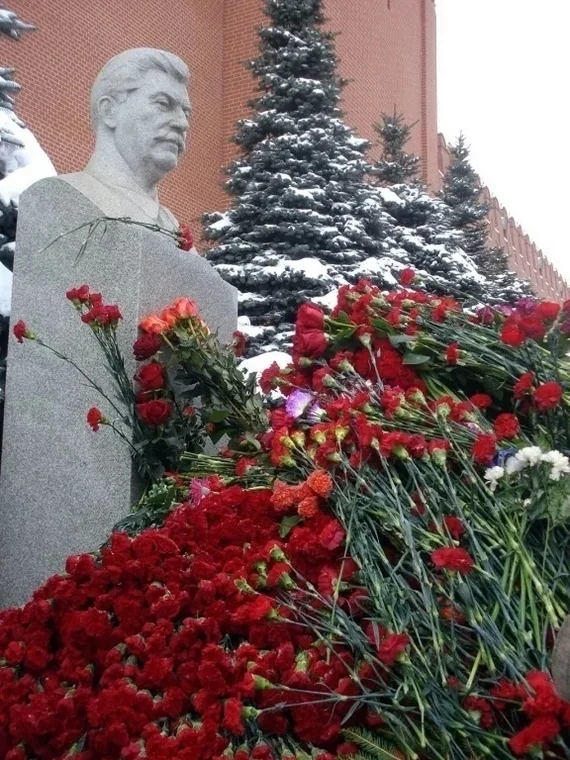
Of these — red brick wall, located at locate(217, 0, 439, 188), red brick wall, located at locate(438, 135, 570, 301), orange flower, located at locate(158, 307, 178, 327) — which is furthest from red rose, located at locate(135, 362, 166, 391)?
red brick wall, located at locate(438, 135, 570, 301)

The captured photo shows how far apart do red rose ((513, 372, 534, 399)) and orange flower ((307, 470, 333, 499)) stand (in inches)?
18.7

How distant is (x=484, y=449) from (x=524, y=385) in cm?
21

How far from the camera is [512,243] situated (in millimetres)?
27859

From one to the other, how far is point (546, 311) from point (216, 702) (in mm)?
1072

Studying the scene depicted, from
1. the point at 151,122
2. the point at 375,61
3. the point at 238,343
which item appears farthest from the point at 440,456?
the point at 375,61

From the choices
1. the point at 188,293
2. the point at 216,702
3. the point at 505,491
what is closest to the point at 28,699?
the point at 216,702

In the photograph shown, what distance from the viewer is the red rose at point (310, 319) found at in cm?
241

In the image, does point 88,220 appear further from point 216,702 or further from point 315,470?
point 216,702

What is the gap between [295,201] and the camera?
360 inches

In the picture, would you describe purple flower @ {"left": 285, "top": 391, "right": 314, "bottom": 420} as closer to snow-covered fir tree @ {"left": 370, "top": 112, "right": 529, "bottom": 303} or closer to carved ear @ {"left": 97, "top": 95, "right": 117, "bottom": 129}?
carved ear @ {"left": 97, "top": 95, "right": 117, "bottom": 129}

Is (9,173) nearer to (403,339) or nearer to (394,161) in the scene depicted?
(403,339)

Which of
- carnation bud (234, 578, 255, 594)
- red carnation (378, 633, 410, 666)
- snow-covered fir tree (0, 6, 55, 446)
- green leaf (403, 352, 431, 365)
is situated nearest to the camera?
red carnation (378, 633, 410, 666)

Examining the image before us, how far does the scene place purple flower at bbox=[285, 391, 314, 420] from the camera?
223 centimetres

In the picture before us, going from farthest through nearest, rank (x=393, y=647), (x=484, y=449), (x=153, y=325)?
1. (x=153, y=325)
2. (x=484, y=449)
3. (x=393, y=647)
